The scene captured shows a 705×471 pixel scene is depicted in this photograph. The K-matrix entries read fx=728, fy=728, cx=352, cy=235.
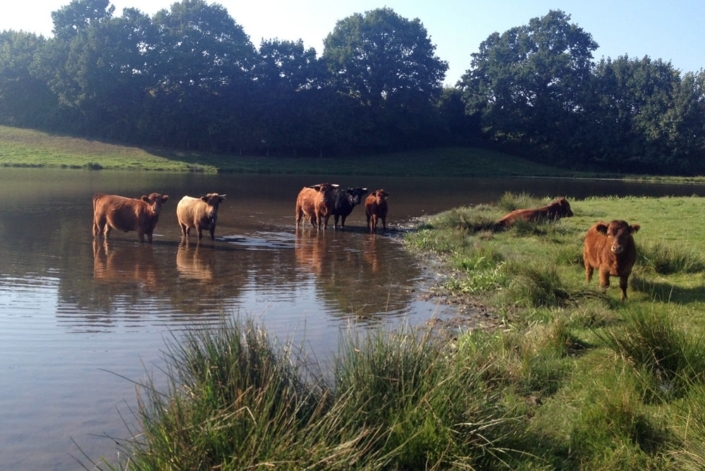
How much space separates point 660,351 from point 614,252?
4021 millimetres

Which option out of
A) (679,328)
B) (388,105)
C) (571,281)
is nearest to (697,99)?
(388,105)

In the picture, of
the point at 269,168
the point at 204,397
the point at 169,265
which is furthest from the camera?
the point at 269,168

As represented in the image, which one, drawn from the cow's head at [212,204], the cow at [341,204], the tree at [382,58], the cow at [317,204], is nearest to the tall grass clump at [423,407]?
the cow's head at [212,204]

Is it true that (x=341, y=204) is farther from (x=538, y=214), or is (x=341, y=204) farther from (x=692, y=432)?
(x=692, y=432)

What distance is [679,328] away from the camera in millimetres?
6648

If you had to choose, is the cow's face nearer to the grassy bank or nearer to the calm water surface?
the calm water surface

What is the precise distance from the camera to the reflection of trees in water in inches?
415

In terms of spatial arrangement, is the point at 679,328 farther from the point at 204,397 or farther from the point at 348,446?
the point at 204,397

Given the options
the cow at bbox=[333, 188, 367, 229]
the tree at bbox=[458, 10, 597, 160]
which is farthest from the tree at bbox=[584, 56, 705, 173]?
the cow at bbox=[333, 188, 367, 229]

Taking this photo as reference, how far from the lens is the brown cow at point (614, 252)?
10055 millimetres

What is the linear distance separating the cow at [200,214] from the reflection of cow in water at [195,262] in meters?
0.85

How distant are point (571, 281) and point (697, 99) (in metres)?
61.6

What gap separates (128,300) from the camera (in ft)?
33.9

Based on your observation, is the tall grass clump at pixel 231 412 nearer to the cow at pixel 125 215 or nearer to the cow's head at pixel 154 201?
the cow at pixel 125 215
